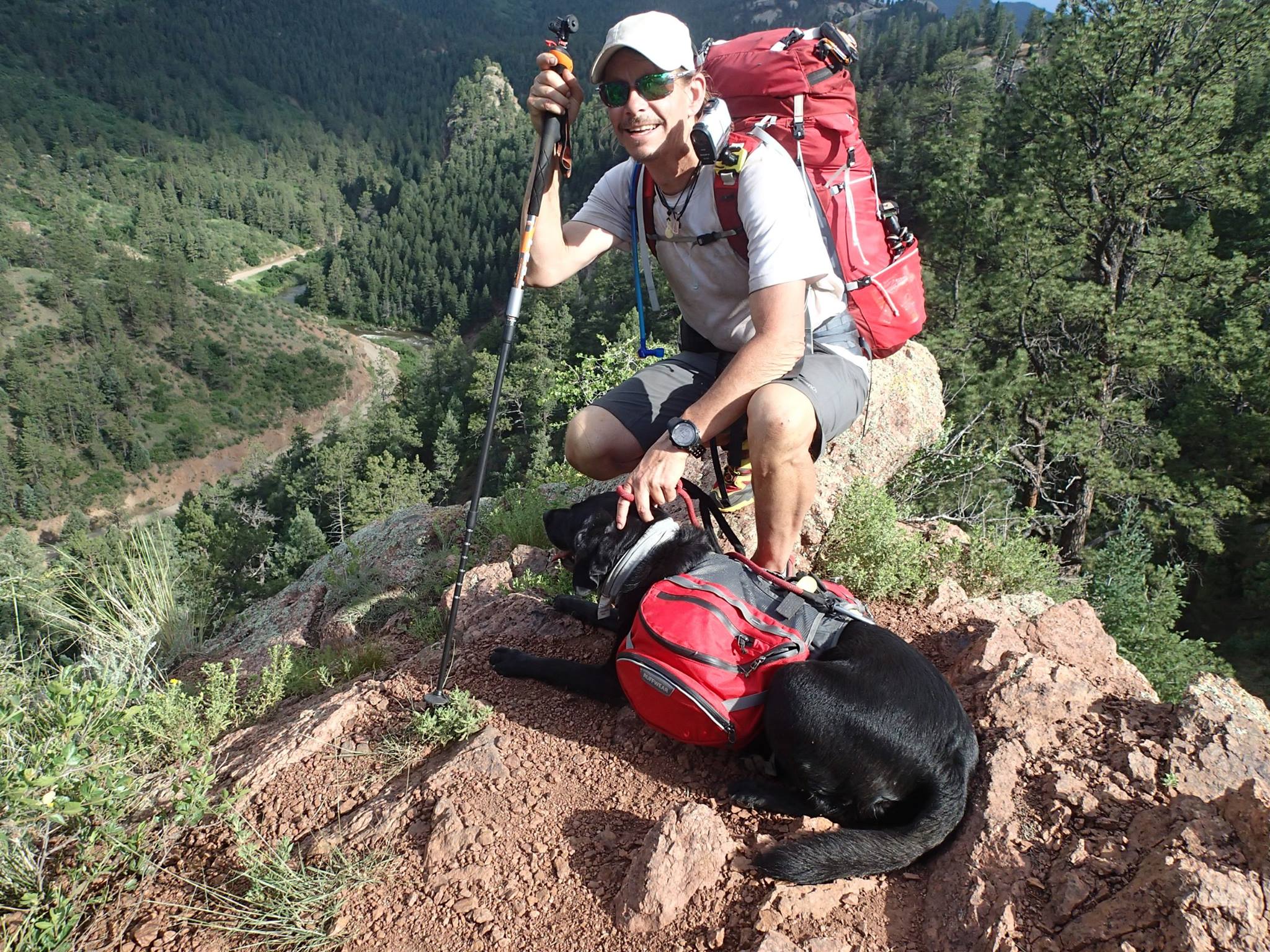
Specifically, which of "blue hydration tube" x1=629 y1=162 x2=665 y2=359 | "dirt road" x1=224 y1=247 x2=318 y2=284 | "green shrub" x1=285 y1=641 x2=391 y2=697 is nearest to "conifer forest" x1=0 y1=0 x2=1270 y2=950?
"dirt road" x1=224 y1=247 x2=318 y2=284

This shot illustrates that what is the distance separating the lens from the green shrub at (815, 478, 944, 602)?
3564 millimetres

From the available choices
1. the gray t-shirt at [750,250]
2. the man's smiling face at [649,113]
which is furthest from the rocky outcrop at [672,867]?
the man's smiling face at [649,113]

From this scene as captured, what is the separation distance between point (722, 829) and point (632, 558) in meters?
0.91

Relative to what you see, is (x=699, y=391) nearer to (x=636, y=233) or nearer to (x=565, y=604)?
(x=636, y=233)

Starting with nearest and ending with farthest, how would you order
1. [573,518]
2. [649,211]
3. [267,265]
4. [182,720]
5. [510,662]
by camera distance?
[182,720]
[573,518]
[510,662]
[649,211]
[267,265]

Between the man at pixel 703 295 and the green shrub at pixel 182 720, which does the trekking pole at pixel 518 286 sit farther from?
the green shrub at pixel 182 720

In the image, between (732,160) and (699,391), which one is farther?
(699,391)

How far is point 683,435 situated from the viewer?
2605 millimetres

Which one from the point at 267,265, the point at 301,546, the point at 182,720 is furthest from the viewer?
the point at 267,265

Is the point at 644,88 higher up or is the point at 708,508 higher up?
the point at 644,88

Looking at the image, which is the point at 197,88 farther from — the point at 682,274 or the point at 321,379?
the point at 682,274

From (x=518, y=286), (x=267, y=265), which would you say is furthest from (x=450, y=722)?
(x=267, y=265)

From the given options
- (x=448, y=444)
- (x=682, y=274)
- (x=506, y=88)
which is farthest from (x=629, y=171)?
(x=506, y=88)

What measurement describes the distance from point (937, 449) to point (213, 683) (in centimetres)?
483
